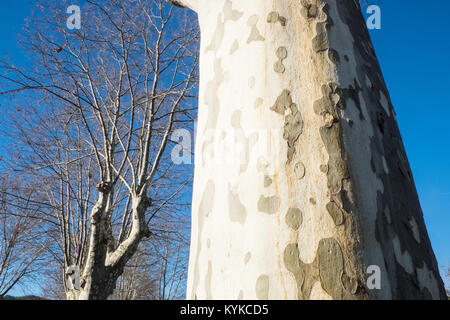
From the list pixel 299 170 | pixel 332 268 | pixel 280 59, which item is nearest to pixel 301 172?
pixel 299 170

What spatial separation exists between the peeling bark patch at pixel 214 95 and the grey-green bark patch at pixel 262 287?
48cm

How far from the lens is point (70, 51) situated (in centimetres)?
540

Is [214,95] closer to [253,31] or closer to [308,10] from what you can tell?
[253,31]

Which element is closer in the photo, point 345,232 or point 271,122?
point 345,232

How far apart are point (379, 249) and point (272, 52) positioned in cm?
61

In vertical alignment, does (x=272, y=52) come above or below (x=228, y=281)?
above

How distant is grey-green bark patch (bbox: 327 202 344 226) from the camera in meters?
0.70

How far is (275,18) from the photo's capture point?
3.19 ft

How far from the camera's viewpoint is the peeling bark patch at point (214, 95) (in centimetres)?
99

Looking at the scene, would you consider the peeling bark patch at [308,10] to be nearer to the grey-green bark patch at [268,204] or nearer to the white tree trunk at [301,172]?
the white tree trunk at [301,172]

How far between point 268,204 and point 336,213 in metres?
0.16

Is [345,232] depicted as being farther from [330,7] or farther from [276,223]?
[330,7]
